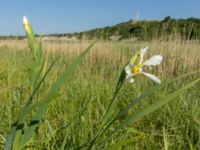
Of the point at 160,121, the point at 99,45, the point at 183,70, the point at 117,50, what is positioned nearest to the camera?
the point at 160,121

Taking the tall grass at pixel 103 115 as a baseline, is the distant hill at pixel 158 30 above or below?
above

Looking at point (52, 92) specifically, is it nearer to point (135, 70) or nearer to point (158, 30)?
point (135, 70)

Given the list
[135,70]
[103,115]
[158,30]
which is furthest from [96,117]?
[158,30]

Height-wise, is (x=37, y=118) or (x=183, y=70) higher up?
(x=37, y=118)

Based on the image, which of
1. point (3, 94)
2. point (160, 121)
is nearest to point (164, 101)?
point (160, 121)

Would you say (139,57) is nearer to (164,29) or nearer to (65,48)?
(164,29)

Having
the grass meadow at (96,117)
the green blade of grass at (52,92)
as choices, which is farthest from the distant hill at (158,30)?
the green blade of grass at (52,92)

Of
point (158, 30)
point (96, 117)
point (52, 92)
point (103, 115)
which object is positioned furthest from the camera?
point (158, 30)

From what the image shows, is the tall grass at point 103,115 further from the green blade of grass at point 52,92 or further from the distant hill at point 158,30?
the distant hill at point 158,30

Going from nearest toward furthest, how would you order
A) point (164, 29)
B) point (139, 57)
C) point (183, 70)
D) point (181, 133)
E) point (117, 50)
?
point (139, 57)
point (181, 133)
point (183, 70)
point (164, 29)
point (117, 50)

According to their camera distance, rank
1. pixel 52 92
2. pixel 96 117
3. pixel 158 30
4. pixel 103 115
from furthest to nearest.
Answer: pixel 158 30 → pixel 96 117 → pixel 103 115 → pixel 52 92

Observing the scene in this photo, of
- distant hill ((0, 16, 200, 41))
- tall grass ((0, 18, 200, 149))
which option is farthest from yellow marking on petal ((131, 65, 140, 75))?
distant hill ((0, 16, 200, 41))

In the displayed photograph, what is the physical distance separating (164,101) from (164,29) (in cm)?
A: 427

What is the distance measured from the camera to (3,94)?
212cm
